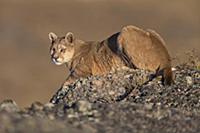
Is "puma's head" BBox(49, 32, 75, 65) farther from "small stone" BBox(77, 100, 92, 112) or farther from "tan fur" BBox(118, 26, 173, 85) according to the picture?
"small stone" BBox(77, 100, 92, 112)

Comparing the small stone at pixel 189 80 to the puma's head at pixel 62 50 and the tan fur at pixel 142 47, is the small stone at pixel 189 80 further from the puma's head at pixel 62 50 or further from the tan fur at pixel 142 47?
the puma's head at pixel 62 50

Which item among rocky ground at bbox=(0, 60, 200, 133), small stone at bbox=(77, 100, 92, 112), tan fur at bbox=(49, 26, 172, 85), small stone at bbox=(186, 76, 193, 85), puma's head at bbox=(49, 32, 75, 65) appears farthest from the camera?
puma's head at bbox=(49, 32, 75, 65)

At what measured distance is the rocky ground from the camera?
840cm

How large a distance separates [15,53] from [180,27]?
42.1ft

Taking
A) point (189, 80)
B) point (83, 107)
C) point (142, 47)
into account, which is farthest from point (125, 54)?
point (83, 107)

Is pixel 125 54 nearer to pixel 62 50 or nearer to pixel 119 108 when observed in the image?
pixel 62 50

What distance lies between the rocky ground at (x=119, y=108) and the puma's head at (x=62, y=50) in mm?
3231

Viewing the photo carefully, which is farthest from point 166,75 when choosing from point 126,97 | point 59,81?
point 59,81

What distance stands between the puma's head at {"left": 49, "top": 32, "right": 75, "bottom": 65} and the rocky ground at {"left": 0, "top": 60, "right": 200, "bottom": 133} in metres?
3.23

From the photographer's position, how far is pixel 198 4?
2058 inches

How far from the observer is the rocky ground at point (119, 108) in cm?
840

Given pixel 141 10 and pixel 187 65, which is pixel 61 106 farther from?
pixel 141 10

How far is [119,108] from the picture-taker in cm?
980

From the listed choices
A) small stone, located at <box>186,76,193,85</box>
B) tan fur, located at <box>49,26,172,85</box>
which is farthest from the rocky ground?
tan fur, located at <box>49,26,172,85</box>
